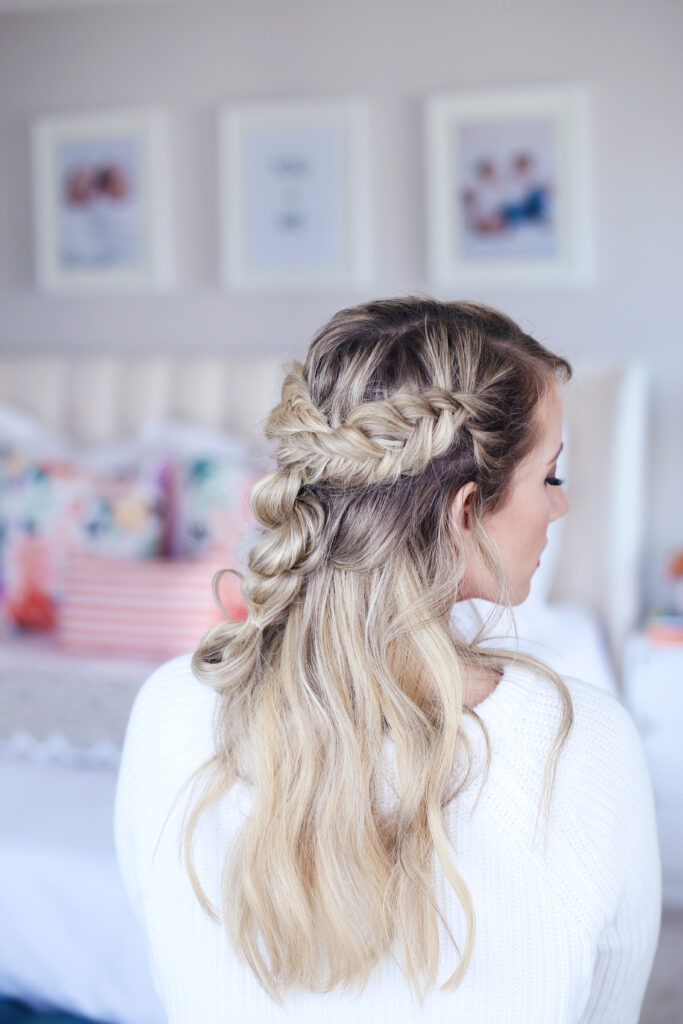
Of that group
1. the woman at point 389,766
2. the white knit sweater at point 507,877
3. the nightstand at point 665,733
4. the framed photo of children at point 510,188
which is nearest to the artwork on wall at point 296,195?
the framed photo of children at point 510,188

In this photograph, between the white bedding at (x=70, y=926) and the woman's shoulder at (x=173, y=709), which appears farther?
the white bedding at (x=70, y=926)

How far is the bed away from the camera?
131 centimetres

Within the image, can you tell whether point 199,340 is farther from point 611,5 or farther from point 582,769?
point 582,769

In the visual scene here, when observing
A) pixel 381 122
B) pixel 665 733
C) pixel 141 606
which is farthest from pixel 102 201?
pixel 665 733

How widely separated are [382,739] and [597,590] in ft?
5.91

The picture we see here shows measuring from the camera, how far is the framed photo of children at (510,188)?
2473mm

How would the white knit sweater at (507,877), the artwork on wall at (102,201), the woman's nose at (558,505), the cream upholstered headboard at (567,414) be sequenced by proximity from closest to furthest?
the white knit sweater at (507,877)
the woman's nose at (558,505)
the cream upholstered headboard at (567,414)
the artwork on wall at (102,201)

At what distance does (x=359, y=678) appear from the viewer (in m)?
0.79

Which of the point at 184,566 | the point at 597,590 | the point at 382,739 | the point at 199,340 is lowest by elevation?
the point at 597,590

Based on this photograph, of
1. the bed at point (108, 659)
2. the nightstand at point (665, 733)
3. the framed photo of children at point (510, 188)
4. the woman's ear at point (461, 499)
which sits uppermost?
the framed photo of children at point (510, 188)

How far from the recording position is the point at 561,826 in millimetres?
786

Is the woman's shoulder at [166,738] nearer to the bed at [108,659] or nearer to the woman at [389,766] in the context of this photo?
the woman at [389,766]

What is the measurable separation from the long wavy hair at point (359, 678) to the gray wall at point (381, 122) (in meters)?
1.72

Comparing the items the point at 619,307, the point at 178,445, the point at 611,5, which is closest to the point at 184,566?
the point at 178,445
